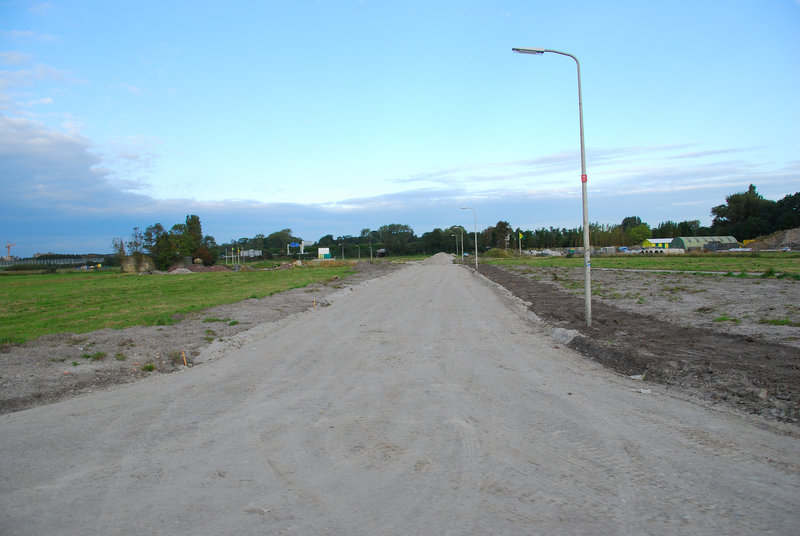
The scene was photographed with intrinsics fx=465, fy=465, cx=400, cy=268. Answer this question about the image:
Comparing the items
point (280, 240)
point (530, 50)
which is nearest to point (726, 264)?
point (530, 50)

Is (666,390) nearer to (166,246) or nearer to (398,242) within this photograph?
(166,246)

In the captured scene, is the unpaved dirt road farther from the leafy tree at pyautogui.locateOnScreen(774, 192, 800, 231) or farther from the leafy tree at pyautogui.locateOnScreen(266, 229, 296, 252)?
the leafy tree at pyautogui.locateOnScreen(266, 229, 296, 252)

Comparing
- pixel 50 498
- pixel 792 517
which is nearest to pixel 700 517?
pixel 792 517

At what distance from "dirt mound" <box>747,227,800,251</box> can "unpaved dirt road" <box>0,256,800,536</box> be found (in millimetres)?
104342

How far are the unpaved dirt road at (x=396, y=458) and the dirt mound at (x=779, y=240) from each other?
342ft

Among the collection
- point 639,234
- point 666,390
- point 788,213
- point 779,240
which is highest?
point 788,213

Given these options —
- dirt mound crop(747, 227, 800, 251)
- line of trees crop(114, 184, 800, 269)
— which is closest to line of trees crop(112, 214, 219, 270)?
line of trees crop(114, 184, 800, 269)

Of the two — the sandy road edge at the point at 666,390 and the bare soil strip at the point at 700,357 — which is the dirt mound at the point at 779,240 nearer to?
the bare soil strip at the point at 700,357

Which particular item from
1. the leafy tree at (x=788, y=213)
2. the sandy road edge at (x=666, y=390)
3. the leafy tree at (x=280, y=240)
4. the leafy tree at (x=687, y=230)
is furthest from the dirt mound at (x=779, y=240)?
the leafy tree at (x=280, y=240)

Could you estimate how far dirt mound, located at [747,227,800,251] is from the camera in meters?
88.9

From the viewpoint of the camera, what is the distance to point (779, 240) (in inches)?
3627

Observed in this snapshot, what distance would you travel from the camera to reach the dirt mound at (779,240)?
8888 cm

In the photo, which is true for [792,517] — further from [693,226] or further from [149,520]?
[693,226]

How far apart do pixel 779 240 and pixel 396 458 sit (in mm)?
115394
